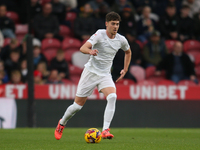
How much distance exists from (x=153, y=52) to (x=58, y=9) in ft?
11.5

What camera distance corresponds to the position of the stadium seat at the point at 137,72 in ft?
41.4

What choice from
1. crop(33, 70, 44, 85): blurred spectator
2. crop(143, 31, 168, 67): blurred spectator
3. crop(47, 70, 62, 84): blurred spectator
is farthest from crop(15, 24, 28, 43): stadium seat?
crop(143, 31, 168, 67): blurred spectator

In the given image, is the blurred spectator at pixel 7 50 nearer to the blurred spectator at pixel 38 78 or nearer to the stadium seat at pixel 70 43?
the blurred spectator at pixel 38 78

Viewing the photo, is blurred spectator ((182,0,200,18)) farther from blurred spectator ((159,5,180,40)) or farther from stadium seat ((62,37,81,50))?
stadium seat ((62,37,81,50))

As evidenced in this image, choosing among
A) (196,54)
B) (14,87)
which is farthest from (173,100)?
(14,87)

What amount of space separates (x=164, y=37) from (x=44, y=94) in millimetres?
5226

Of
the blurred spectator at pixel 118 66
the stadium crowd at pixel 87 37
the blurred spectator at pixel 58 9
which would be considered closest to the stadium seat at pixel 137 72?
the stadium crowd at pixel 87 37

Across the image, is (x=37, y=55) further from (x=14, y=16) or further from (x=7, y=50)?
(x=14, y=16)

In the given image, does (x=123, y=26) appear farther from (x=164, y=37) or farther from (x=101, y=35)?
(x=101, y=35)

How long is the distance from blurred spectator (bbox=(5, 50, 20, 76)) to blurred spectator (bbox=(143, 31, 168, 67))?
4.07m

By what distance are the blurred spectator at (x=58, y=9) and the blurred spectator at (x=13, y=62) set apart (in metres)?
2.34

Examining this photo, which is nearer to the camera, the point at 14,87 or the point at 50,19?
the point at 14,87

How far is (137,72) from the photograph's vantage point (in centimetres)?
1266

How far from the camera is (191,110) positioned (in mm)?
11172
